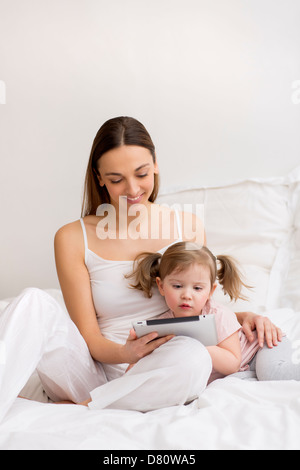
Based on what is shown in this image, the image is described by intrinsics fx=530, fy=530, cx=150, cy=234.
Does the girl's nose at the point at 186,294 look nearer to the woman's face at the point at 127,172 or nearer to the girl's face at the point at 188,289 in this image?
the girl's face at the point at 188,289

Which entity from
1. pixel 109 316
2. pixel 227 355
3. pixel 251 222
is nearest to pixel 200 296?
pixel 227 355

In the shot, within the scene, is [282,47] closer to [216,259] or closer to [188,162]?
[188,162]

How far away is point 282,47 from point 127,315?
62.2 inches

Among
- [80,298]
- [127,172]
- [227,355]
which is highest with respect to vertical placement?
[127,172]

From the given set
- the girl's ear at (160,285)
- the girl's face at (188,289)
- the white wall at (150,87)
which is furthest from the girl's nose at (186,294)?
the white wall at (150,87)

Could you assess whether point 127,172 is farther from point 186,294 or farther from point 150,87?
point 150,87

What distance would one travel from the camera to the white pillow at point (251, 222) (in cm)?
219

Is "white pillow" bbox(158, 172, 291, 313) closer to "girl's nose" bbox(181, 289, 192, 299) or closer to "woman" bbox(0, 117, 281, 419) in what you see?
"woman" bbox(0, 117, 281, 419)

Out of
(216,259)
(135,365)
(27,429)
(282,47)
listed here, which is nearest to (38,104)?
(282,47)

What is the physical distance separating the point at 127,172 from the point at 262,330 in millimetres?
573

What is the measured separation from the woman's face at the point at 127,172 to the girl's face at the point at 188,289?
27 cm

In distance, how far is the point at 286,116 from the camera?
8.25 ft

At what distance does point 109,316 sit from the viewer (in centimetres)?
154

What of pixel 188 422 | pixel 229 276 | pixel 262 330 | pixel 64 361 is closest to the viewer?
pixel 188 422
